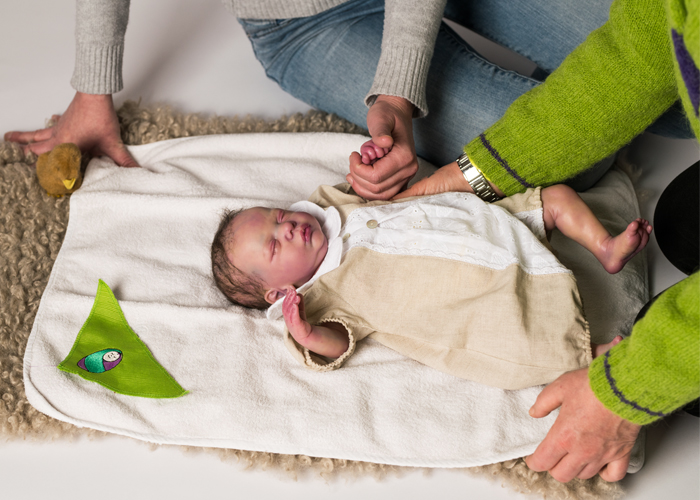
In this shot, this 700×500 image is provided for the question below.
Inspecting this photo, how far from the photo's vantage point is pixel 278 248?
1.42 m

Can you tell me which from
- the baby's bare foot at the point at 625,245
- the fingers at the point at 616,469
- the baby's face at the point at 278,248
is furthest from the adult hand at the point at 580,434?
the baby's face at the point at 278,248

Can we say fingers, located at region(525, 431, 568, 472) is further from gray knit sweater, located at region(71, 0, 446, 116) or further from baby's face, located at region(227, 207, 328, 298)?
gray knit sweater, located at region(71, 0, 446, 116)

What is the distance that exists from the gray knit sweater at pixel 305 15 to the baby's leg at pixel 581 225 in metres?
0.39

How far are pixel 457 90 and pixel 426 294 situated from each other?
0.67 m

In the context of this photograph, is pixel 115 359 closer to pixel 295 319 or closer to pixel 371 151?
pixel 295 319

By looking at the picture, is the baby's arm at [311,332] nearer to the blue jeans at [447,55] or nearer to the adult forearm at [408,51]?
the adult forearm at [408,51]

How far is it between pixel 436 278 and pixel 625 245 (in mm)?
410

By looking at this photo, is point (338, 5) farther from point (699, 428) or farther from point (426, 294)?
point (699, 428)

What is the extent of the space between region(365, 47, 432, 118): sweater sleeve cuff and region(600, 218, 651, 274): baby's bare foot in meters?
0.56

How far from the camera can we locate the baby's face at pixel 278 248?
1415 millimetres

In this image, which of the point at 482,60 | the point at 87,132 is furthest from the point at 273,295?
the point at 482,60

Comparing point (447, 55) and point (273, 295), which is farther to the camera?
point (447, 55)

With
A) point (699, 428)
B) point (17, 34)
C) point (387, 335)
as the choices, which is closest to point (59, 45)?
point (17, 34)

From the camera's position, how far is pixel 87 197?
1.64m
